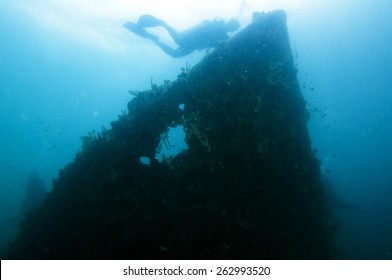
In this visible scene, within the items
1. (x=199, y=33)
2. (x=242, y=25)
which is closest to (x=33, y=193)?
(x=199, y=33)

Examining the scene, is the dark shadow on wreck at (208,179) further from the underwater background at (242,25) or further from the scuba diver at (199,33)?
the scuba diver at (199,33)

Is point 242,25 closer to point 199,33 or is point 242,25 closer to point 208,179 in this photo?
point 199,33

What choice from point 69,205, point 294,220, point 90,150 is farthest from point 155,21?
point 294,220

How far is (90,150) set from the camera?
6.43 meters

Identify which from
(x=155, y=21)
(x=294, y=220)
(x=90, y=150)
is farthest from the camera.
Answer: (x=155, y=21)

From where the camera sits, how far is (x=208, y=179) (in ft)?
20.3

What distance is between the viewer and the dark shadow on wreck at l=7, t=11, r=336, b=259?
19.6 feet

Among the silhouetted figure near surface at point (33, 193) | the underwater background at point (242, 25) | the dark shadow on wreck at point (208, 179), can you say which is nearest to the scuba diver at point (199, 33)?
the underwater background at point (242, 25)

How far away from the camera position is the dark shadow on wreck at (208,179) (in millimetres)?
5980

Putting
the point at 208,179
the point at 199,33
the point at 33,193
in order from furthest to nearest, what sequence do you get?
the point at 33,193
the point at 199,33
the point at 208,179

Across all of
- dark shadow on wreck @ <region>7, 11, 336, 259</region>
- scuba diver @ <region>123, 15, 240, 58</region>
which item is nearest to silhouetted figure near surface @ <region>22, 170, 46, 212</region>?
scuba diver @ <region>123, 15, 240, 58</region>

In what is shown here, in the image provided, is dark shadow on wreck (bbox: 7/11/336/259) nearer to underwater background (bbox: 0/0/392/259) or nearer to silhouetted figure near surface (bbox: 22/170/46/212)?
underwater background (bbox: 0/0/392/259)
